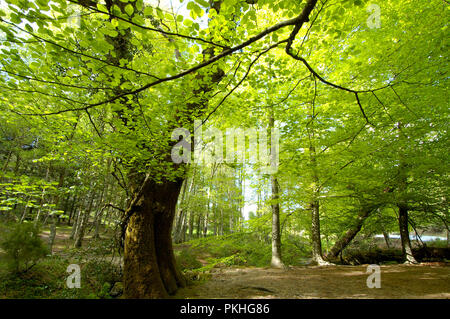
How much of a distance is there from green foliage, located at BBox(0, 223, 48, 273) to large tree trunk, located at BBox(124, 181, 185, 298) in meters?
3.03

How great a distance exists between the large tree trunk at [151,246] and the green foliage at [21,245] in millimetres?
3027

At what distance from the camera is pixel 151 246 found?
12.8 feet

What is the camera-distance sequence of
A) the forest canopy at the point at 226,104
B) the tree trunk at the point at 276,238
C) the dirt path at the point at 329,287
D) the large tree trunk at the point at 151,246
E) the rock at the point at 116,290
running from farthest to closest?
the tree trunk at the point at 276,238 < the rock at the point at 116,290 < the dirt path at the point at 329,287 < the large tree trunk at the point at 151,246 < the forest canopy at the point at 226,104

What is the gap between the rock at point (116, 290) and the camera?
4445mm

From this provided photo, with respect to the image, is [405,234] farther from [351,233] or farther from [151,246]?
[151,246]

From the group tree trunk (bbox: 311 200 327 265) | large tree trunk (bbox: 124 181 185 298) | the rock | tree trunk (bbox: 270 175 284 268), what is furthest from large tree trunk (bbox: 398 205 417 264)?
the rock

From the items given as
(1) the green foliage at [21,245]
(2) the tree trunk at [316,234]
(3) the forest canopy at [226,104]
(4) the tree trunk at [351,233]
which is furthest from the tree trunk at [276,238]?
(1) the green foliage at [21,245]

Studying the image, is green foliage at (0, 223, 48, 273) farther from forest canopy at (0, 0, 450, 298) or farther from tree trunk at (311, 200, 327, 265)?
tree trunk at (311, 200, 327, 265)

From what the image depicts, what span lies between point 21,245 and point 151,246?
363 centimetres

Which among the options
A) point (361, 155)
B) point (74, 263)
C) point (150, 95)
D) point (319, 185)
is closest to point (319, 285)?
point (319, 185)

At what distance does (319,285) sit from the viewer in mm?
4578

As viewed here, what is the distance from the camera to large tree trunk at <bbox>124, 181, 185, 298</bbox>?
3605 mm

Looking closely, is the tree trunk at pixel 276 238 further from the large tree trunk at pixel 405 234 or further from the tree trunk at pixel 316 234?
the large tree trunk at pixel 405 234

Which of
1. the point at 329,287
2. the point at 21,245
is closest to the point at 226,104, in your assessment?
the point at 329,287
